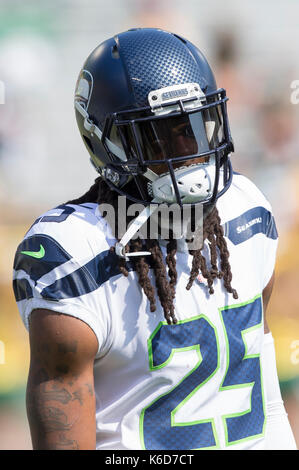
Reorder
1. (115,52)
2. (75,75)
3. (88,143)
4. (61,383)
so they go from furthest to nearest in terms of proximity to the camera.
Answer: (75,75) < (88,143) < (115,52) < (61,383)

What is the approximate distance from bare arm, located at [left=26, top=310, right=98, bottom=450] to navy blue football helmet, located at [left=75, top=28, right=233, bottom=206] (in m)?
0.36

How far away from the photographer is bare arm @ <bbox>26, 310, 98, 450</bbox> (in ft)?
4.81

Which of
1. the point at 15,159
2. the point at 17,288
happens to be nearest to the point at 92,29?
the point at 15,159

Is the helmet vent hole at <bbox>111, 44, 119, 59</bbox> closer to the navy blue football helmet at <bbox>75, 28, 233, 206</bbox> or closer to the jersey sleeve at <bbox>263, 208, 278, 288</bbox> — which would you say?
the navy blue football helmet at <bbox>75, 28, 233, 206</bbox>

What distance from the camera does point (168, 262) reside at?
1636 mm

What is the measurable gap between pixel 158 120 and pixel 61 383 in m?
0.64

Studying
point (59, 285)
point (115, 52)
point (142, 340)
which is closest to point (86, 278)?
point (59, 285)

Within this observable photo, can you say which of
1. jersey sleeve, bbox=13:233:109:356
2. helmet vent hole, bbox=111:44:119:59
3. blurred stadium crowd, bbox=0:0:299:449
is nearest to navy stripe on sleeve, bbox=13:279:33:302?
jersey sleeve, bbox=13:233:109:356

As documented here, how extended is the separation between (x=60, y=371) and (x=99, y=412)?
0.19m

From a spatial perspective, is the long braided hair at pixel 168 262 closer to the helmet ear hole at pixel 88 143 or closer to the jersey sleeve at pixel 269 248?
the helmet ear hole at pixel 88 143

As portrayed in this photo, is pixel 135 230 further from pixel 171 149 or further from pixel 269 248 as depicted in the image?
pixel 269 248

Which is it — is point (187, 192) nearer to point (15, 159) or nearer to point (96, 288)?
point (96, 288)

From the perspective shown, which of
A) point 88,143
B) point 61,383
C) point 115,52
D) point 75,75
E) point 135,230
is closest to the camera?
point 61,383

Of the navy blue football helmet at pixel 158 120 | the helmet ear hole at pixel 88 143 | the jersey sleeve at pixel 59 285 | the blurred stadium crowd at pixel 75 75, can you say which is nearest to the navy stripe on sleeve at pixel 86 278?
the jersey sleeve at pixel 59 285
